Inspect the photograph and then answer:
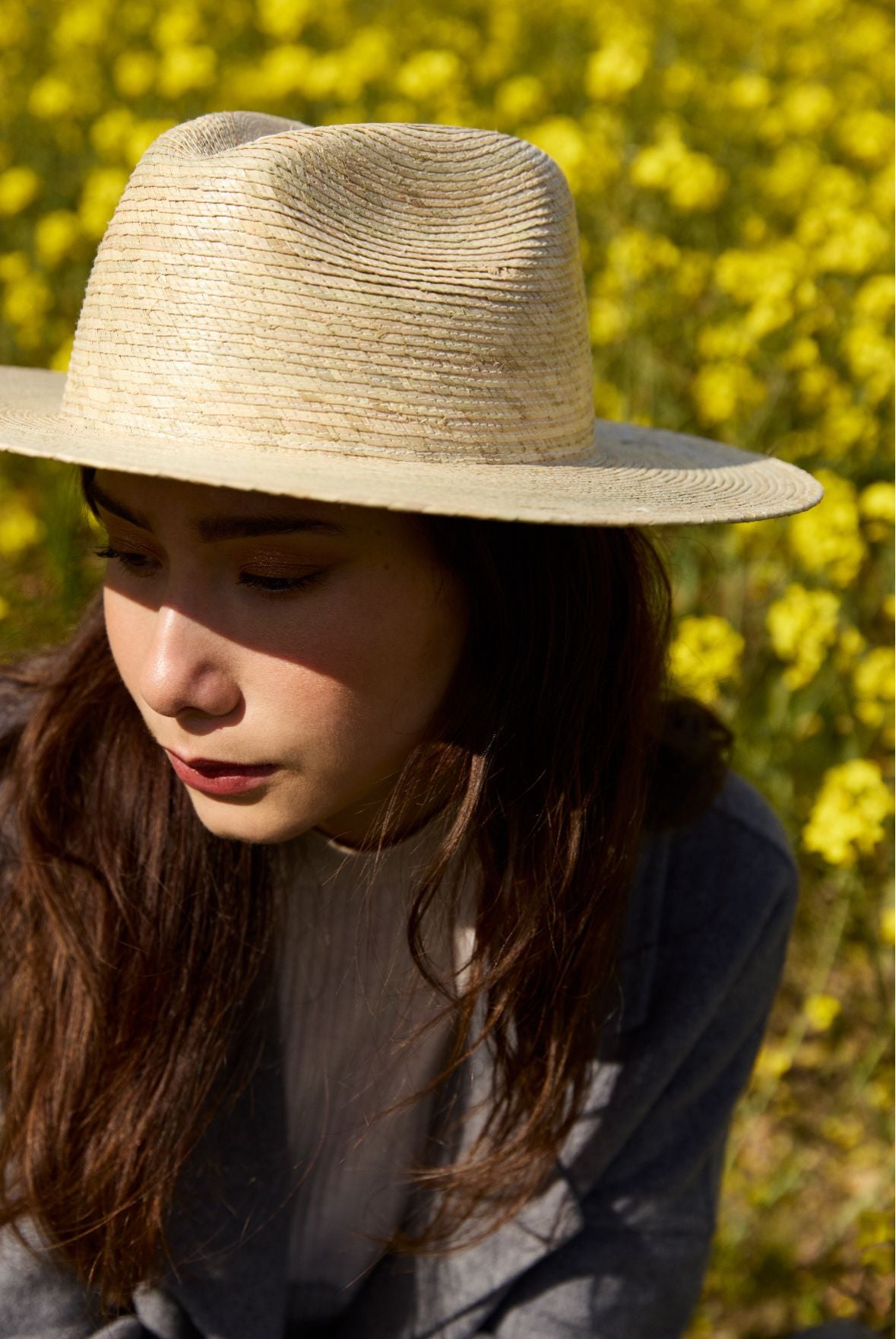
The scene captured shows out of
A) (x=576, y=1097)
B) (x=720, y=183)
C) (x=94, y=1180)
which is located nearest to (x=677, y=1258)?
(x=576, y=1097)

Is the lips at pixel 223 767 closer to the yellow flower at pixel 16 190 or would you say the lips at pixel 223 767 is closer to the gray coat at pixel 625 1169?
the gray coat at pixel 625 1169

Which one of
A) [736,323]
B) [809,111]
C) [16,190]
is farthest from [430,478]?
[809,111]

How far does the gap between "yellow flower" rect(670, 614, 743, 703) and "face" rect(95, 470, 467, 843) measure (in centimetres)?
124

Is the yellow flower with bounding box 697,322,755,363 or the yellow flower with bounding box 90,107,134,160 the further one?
the yellow flower with bounding box 90,107,134,160

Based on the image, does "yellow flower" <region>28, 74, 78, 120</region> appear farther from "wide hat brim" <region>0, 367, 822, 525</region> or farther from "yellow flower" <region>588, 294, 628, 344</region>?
"wide hat brim" <region>0, 367, 822, 525</region>

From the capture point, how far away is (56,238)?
3771 mm

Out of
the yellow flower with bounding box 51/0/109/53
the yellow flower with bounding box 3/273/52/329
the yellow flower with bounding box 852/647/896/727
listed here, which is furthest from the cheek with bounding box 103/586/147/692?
the yellow flower with bounding box 51/0/109/53

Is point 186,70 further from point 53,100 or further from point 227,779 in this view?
point 227,779

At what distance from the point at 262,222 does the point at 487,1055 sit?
3.28ft

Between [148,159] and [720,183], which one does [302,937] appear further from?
[720,183]

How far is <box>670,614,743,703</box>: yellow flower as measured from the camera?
2.39m

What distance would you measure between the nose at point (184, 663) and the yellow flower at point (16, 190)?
3474 millimetres

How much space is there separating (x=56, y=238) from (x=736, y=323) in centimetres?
194

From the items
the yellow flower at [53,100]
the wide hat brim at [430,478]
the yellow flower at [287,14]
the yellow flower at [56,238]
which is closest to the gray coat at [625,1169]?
the wide hat brim at [430,478]
